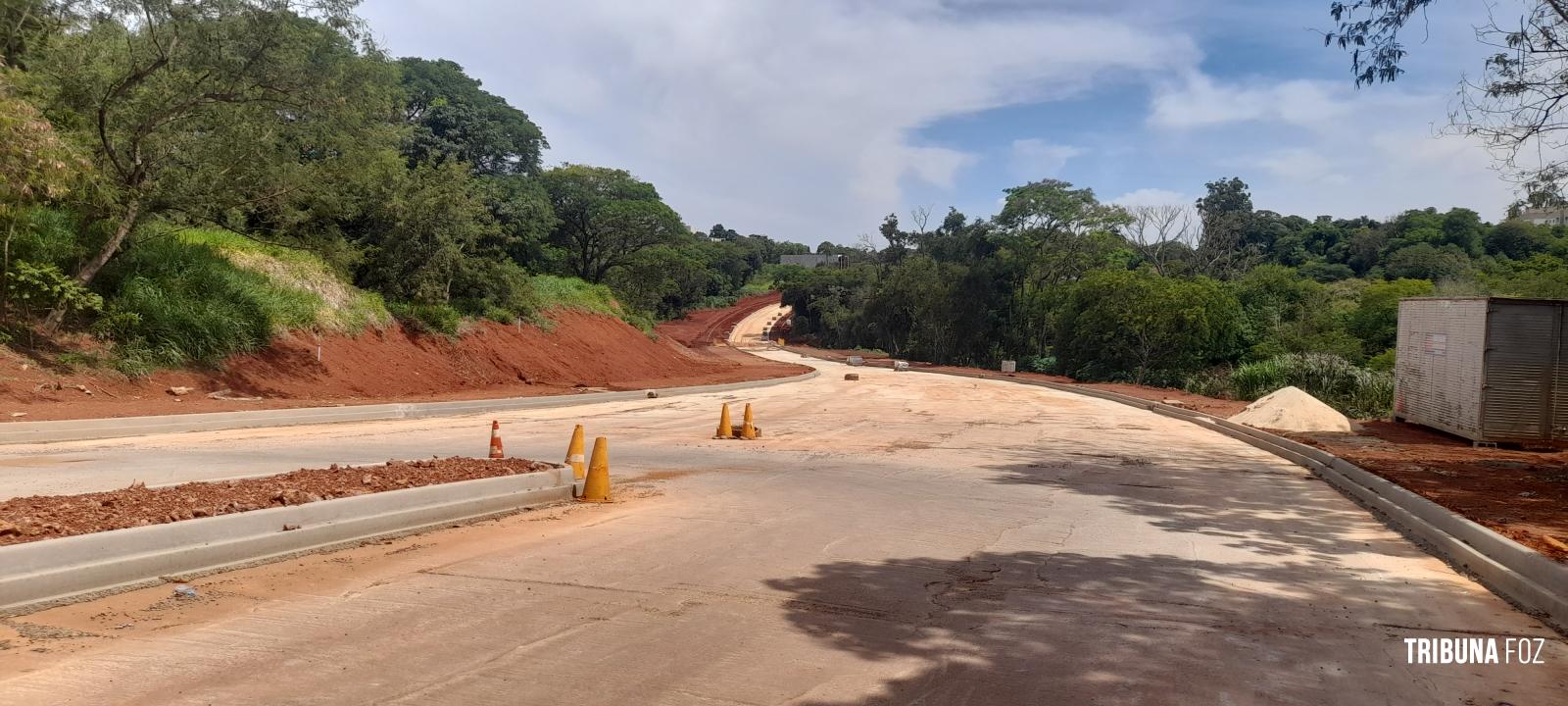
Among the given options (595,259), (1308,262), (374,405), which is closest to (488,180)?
(595,259)

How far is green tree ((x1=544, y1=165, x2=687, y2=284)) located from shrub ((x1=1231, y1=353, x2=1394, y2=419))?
37.4 m

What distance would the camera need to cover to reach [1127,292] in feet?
162

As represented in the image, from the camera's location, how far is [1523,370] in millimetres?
18016

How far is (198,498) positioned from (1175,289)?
4619 centimetres

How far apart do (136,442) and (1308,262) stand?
84.9 m

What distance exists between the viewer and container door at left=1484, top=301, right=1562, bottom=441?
58.9ft

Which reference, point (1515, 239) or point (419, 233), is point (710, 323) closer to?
point (1515, 239)

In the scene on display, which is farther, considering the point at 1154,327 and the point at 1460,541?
the point at 1154,327

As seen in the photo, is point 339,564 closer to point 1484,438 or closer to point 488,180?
point 1484,438

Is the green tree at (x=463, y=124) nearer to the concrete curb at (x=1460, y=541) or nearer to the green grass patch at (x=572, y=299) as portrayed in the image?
the green grass patch at (x=572, y=299)

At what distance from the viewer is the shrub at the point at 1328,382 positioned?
2812 centimetres

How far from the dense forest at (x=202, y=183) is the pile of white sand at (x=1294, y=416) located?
23.1 m

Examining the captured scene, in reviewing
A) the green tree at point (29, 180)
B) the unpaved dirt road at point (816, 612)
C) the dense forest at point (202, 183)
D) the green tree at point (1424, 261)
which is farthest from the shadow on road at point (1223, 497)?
the green tree at point (1424, 261)

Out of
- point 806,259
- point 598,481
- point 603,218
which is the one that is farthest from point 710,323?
point 598,481
